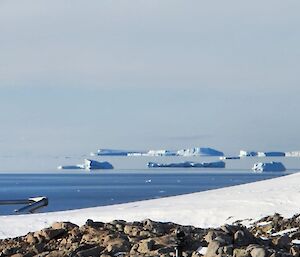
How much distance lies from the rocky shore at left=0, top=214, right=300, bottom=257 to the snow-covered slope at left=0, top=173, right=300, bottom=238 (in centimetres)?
423

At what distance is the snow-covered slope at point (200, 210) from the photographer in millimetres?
20531

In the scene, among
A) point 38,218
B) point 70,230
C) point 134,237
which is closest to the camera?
point 134,237

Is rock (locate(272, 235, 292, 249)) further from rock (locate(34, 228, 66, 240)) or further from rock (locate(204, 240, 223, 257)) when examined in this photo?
rock (locate(34, 228, 66, 240))

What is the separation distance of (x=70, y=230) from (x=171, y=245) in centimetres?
254

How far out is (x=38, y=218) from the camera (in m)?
22.8

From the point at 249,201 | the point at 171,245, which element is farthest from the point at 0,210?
the point at 171,245

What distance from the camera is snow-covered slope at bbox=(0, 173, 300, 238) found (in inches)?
808

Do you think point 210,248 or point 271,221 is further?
point 271,221

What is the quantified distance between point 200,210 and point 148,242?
8.16m

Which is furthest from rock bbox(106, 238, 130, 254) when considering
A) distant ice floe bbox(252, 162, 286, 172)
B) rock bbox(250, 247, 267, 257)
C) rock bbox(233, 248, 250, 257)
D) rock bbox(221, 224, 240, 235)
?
distant ice floe bbox(252, 162, 286, 172)

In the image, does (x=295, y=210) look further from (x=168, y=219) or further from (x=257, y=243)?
(x=257, y=243)

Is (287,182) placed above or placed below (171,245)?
above

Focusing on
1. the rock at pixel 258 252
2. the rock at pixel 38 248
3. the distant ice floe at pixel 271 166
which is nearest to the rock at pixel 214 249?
the rock at pixel 258 252

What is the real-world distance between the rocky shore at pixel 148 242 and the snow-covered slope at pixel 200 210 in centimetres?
423
